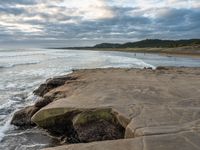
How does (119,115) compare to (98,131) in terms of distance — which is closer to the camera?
(119,115)

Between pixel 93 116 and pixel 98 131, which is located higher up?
pixel 93 116

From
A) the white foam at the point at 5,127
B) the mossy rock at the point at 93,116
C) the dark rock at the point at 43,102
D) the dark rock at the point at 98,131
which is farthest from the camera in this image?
the dark rock at the point at 43,102

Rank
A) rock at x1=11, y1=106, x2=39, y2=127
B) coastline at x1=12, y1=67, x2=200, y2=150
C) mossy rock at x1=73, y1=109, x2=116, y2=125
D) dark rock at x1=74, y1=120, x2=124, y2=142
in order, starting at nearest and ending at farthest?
1. coastline at x1=12, y1=67, x2=200, y2=150
2. dark rock at x1=74, y1=120, x2=124, y2=142
3. mossy rock at x1=73, y1=109, x2=116, y2=125
4. rock at x1=11, y1=106, x2=39, y2=127

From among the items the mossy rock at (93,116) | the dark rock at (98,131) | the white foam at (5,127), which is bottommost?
the white foam at (5,127)

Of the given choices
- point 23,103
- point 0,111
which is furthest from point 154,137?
point 23,103

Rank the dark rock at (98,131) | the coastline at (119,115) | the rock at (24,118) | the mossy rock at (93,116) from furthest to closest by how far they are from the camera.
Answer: the rock at (24,118) → the mossy rock at (93,116) → the dark rock at (98,131) → the coastline at (119,115)

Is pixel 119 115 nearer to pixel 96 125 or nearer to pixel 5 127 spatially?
pixel 96 125

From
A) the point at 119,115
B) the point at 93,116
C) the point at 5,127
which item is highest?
the point at 119,115

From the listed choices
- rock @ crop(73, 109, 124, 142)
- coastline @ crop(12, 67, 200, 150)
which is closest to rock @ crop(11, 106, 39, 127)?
coastline @ crop(12, 67, 200, 150)

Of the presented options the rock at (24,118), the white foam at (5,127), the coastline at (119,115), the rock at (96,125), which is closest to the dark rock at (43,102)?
the coastline at (119,115)

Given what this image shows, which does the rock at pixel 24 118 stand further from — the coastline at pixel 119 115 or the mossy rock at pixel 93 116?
the mossy rock at pixel 93 116

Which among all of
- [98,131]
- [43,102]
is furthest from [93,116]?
[43,102]

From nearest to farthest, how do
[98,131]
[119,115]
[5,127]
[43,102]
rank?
1. [119,115]
2. [98,131]
3. [5,127]
4. [43,102]

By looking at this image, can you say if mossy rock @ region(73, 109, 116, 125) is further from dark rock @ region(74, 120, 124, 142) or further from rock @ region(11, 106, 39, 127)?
rock @ region(11, 106, 39, 127)
